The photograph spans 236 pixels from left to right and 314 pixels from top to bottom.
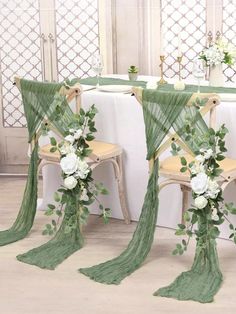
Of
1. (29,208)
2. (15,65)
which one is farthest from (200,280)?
(15,65)

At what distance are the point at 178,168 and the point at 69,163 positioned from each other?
1.89 feet

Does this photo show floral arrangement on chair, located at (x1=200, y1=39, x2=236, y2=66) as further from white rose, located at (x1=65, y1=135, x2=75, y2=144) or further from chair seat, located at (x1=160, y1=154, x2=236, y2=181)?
white rose, located at (x1=65, y1=135, x2=75, y2=144)

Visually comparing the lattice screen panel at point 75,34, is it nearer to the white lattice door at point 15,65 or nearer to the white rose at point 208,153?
the white lattice door at point 15,65

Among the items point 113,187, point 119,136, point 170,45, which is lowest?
point 113,187

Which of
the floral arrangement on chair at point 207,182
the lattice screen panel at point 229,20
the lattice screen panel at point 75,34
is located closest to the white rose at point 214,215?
the floral arrangement on chair at point 207,182

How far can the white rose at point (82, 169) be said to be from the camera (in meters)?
3.81

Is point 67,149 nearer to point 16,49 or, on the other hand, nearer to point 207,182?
point 207,182

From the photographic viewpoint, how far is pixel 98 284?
349cm

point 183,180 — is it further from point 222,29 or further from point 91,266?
point 222,29

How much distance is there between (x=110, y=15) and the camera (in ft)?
18.6

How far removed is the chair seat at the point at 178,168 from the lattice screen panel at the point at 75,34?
213 centimetres

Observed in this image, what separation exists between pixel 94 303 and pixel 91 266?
1.55ft

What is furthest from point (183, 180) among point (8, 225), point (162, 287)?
point (8, 225)

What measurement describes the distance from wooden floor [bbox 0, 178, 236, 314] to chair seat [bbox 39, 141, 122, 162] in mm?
478
